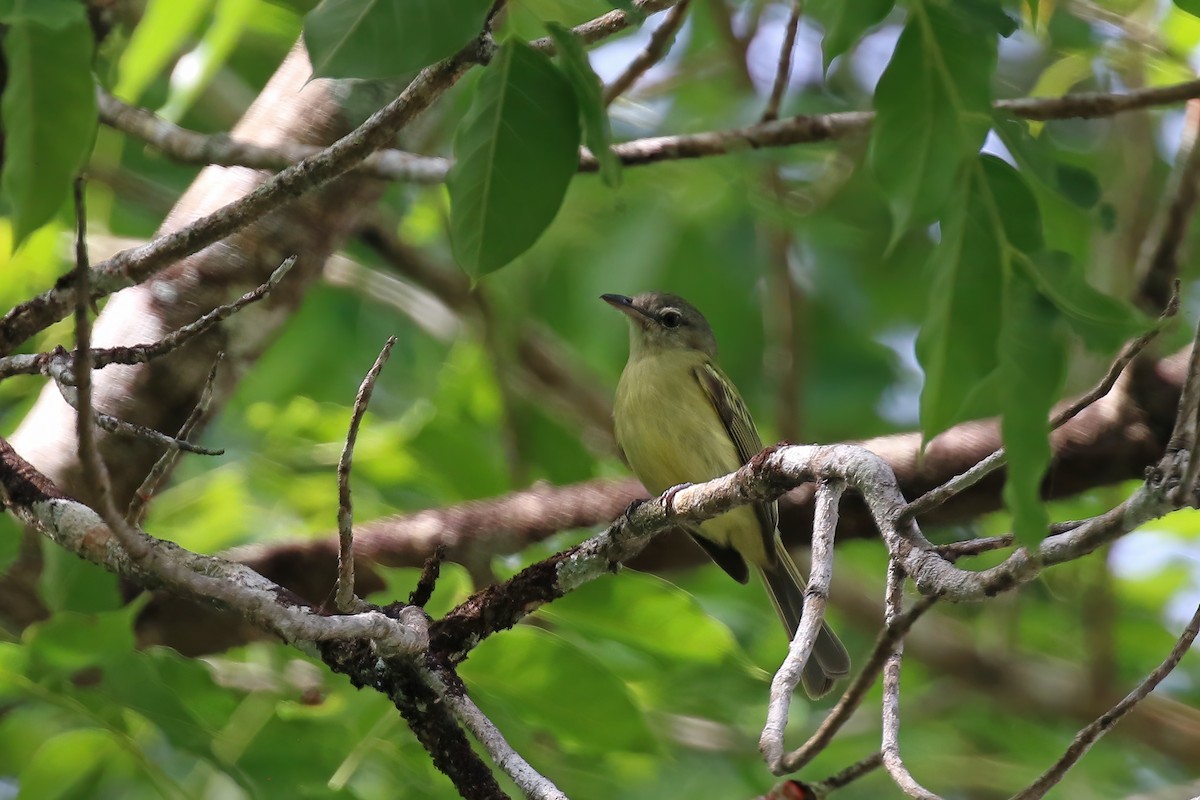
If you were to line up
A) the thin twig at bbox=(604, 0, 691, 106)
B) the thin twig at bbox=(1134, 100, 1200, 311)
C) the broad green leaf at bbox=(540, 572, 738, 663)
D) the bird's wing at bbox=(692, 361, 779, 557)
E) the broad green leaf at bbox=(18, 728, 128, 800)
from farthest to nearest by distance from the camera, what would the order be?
the bird's wing at bbox=(692, 361, 779, 557), the thin twig at bbox=(1134, 100, 1200, 311), the thin twig at bbox=(604, 0, 691, 106), the broad green leaf at bbox=(540, 572, 738, 663), the broad green leaf at bbox=(18, 728, 128, 800)

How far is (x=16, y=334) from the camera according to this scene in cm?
313

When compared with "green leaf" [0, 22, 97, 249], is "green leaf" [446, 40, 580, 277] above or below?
below

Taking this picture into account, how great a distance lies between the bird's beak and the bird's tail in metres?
1.44

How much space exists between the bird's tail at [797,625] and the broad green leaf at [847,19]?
2872mm

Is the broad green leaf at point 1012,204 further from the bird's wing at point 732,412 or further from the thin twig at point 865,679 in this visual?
the bird's wing at point 732,412

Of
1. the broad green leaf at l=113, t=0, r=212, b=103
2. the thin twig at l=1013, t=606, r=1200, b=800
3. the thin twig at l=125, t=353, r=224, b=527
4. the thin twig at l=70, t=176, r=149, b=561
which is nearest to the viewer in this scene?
the thin twig at l=70, t=176, r=149, b=561

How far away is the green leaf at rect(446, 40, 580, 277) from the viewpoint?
2.59m

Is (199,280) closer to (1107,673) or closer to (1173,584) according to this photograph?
(1107,673)

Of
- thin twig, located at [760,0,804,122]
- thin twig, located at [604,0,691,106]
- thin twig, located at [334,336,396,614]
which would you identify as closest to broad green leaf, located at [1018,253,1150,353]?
thin twig, located at [334,336,396,614]

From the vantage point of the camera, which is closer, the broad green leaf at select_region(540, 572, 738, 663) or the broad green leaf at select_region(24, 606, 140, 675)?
the broad green leaf at select_region(24, 606, 140, 675)

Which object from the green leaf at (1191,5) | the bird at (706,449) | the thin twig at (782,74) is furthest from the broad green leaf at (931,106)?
the bird at (706,449)

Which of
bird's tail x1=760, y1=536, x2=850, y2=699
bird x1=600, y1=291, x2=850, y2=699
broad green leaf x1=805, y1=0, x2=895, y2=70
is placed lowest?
bird's tail x1=760, y1=536, x2=850, y2=699

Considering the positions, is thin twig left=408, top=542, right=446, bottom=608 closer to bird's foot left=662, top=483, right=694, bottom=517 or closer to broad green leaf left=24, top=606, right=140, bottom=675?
bird's foot left=662, top=483, right=694, bottom=517

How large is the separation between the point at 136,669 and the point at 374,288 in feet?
14.9
